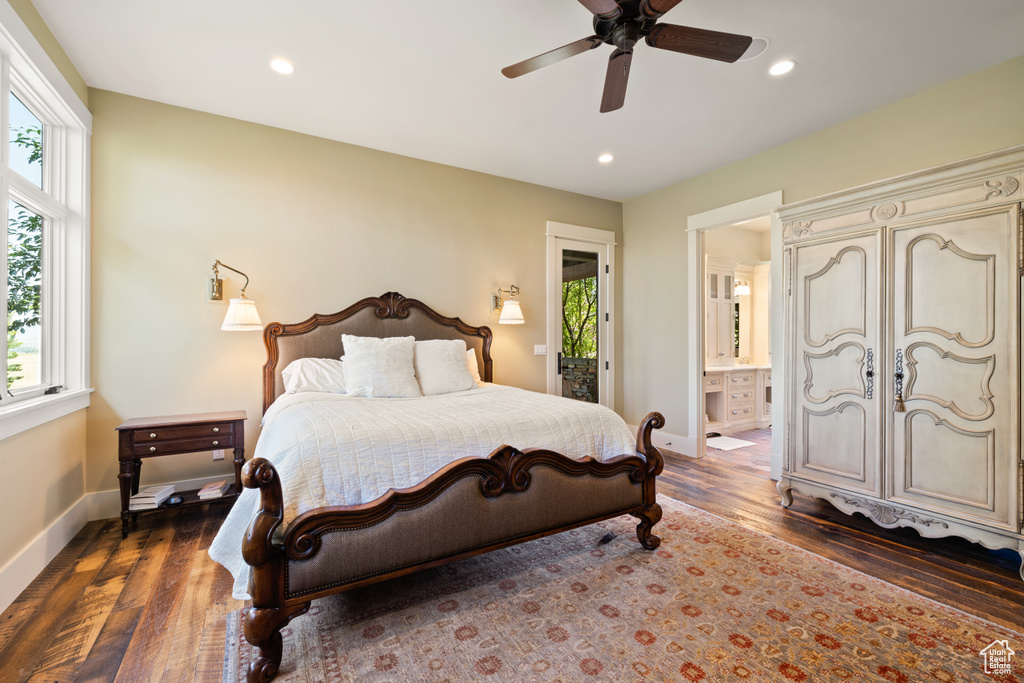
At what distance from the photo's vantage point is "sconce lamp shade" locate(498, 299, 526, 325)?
164 inches

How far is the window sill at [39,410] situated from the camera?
6.26ft

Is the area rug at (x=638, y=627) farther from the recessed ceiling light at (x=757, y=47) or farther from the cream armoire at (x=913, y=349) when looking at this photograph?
the recessed ceiling light at (x=757, y=47)

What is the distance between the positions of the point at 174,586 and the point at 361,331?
2.03 meters

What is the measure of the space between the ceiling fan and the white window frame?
99.2 inches

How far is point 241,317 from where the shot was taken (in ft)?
9.90

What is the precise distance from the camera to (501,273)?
174 inches

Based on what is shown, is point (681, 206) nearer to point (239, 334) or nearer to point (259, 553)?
point (239, 334)

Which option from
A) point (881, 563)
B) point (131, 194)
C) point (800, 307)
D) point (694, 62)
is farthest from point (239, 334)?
point (881, 563)

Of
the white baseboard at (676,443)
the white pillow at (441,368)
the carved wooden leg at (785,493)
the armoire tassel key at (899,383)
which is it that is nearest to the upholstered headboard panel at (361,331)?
the white pillow at (441,368)

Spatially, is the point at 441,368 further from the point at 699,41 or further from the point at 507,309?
the point at 699,41

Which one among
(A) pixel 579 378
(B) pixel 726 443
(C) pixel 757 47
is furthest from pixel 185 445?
(B) pixel 726 443

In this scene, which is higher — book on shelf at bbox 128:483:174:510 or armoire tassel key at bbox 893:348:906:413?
armoire tassel key at bbox 893:348:906:413

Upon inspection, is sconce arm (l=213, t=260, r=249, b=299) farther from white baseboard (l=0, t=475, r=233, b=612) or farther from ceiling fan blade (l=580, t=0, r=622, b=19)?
ceiling fan blade (l=580, t=0, r=622, b=19)

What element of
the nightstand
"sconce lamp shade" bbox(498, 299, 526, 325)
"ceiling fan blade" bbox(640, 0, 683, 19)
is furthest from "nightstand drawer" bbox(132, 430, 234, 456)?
"ceiling fan blade" bbox(640, 0, 683, 19)
